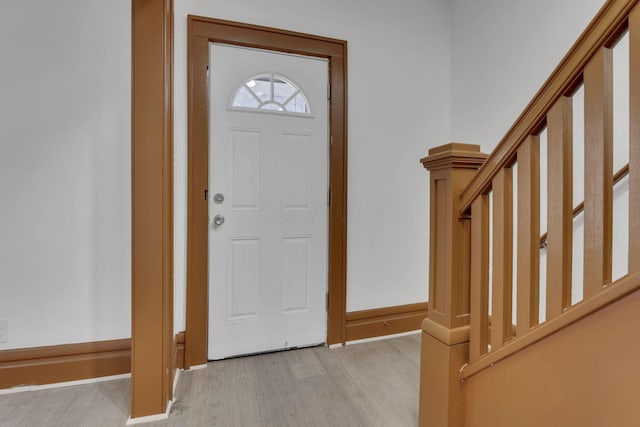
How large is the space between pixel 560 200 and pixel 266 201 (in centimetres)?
163

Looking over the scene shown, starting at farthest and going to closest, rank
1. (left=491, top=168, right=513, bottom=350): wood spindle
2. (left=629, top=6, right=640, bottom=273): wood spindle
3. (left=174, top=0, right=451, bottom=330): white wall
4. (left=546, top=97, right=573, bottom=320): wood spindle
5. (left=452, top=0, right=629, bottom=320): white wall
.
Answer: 1. (left=174, top=0, right=451, bottom=330): white wall
2. (left=452, top=0, right=629, bottom=320): white wall
3. (left=491, top=168, right=513, bottom=350): wood spindle
4. (left=546, top=97, right=573, bottom=320): wood spindle
5. (left=629, top=6, right=640, bottom=273): wood spindle

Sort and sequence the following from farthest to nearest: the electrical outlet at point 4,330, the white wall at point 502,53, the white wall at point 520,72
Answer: the white wall at point 502,53 < the electrical outlet at point 4,330 < the white wall at point 520,72

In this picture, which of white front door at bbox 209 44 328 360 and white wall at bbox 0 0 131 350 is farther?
white front door at bbox 209 44 328 360

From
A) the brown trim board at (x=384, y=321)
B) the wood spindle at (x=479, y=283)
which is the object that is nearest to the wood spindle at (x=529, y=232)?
the wood spindle at (x=479, y=283)

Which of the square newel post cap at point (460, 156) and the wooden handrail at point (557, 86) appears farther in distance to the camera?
the square newel post cap at point (460, 156)

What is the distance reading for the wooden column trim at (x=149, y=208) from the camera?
1.45m

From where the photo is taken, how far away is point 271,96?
215cm

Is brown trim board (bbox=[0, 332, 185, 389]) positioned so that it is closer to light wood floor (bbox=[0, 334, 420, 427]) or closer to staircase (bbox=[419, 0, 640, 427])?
light wood floor (bbox=[0, 334, 420, 427])

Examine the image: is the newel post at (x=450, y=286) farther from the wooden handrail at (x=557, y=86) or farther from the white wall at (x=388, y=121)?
the white wall at (x=388, y=121)

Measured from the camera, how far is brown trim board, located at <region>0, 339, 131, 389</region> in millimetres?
1711

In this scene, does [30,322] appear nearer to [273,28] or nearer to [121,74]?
[121,74]

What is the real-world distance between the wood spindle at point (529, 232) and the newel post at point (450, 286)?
0.54 feet

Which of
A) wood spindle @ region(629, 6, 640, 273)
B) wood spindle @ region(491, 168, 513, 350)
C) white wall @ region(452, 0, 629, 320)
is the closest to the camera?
wood spindle @ region(629, 6, 640, 273)

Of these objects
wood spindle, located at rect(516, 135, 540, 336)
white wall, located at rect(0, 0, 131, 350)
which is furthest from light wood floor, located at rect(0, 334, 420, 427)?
wood spindle, located at rect(516, 135, 540, 336)
